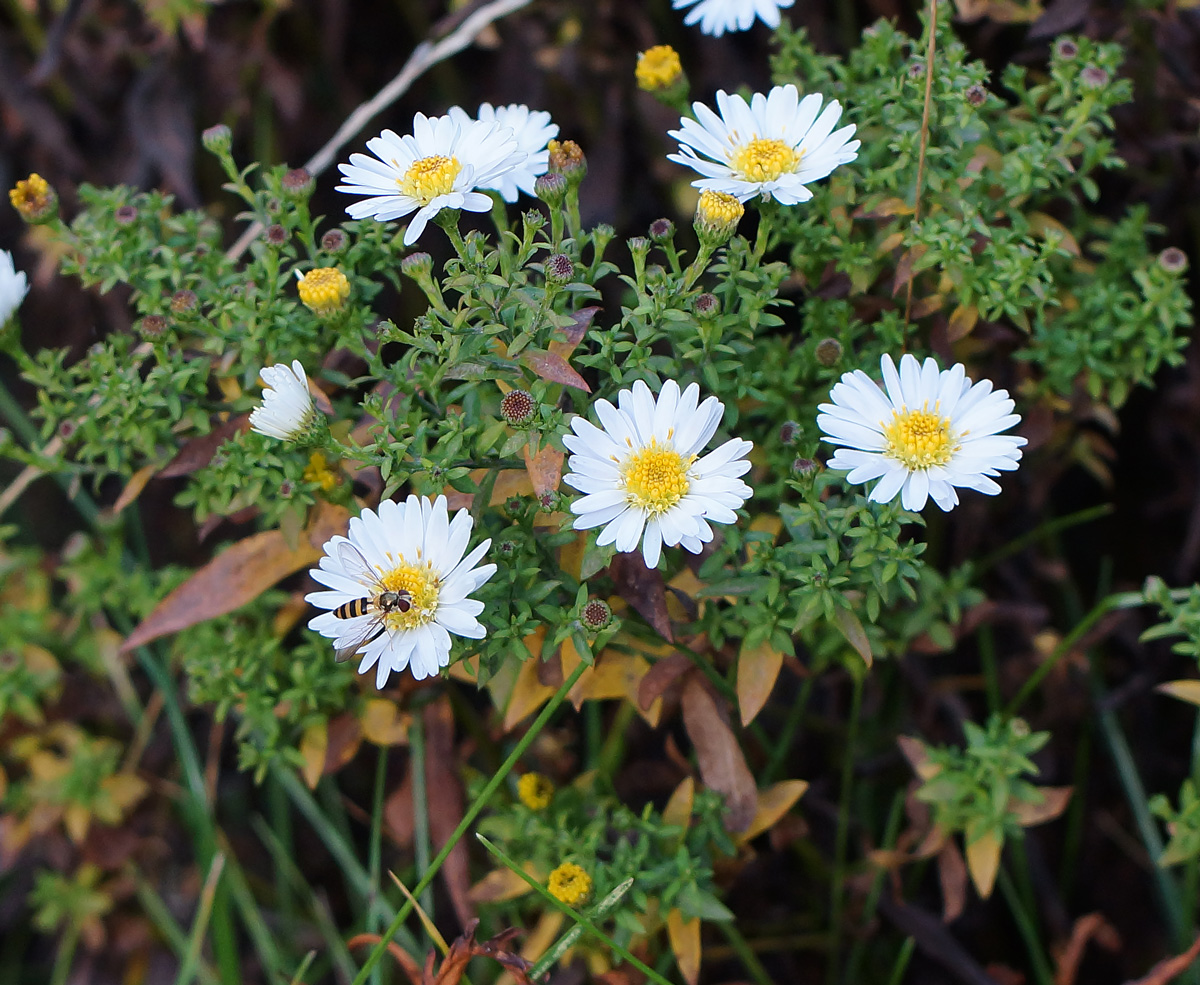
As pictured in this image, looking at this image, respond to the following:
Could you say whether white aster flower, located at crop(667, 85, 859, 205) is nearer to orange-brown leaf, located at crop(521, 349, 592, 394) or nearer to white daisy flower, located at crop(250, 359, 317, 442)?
orange-brown leaf, located at crop(521, 349, 592, 394)

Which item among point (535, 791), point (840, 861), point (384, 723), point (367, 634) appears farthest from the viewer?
point (840, 861)

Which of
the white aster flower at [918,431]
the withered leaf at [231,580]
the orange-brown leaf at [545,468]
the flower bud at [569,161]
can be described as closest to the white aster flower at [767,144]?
the flower bud at [569,161]

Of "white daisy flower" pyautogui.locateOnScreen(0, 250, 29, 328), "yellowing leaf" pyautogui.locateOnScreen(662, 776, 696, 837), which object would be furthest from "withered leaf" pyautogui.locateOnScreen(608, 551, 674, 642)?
"white daisy flower" pyautogui.locateOnScreen(0, 250, 29, 328)

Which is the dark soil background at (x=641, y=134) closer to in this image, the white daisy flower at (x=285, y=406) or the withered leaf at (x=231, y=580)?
the withered leaf at (x=231, y=580)

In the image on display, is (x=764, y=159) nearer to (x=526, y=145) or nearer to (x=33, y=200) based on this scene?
(x=526, y=145)

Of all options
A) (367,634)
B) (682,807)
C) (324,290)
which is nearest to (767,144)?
(324,290)

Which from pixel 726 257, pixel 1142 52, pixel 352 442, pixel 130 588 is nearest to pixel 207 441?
pixel 352 442
